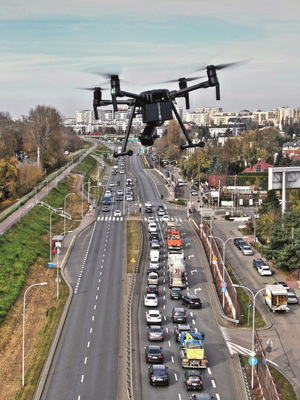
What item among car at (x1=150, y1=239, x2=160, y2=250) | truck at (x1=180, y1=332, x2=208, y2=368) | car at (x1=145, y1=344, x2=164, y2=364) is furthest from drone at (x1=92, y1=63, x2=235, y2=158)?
car at (x1=150, y1=239, x2=160, y2=250)

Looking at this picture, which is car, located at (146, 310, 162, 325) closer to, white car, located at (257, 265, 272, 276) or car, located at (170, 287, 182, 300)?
car, located at (170, 287, 182, 300)

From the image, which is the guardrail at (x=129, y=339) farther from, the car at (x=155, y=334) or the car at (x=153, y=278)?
the car at (x=153, y=278)

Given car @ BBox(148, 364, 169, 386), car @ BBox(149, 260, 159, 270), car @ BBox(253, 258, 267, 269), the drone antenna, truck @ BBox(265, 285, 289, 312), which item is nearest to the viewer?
the drone antenna

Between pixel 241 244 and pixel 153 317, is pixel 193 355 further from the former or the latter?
pixel 241 244

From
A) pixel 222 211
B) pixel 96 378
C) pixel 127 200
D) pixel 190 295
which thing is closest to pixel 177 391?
pixel 96 378

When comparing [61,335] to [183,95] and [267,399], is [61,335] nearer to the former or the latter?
[267,399]

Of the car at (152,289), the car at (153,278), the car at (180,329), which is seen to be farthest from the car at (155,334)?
the car at (153,278)
